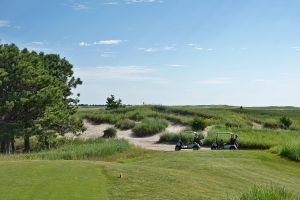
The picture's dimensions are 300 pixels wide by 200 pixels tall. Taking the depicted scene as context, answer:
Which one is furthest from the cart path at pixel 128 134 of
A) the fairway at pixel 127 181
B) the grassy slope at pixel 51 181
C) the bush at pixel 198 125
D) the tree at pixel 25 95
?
the grassy slope at pixel 51 181

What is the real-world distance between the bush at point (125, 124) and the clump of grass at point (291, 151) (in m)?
25.3

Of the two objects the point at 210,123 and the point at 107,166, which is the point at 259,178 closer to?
the point at 107,166

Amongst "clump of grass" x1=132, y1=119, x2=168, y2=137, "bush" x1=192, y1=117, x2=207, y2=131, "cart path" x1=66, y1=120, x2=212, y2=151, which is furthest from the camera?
"bush" x1=192, y1=117, x2=207, y2=131

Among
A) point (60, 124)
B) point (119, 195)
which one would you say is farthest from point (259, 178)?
point (60, 124)

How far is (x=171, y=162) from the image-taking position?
2573 cm

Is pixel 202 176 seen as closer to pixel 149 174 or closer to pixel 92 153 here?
pixel 149 174

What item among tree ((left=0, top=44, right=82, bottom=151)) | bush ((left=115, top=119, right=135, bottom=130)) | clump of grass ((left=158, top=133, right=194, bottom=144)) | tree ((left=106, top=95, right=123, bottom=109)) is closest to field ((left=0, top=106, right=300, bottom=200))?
clump of grass ((left=158, top=133, right=194, bottom=144))

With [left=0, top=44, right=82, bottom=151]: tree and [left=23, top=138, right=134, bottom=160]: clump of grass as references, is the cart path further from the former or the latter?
[left=23, top=138, right=134, bottom=160]: clump of grass

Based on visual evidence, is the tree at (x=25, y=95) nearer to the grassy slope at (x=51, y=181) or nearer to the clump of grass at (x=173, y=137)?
the clump of grass at (x=173, y=137)

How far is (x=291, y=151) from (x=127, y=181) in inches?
760

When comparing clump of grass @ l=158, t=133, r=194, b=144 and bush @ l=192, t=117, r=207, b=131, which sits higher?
bush @ l=192, t=117, r=207, b=131

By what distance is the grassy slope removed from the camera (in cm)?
1422

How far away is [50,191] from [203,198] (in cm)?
489

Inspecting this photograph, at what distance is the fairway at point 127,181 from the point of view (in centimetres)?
1481
